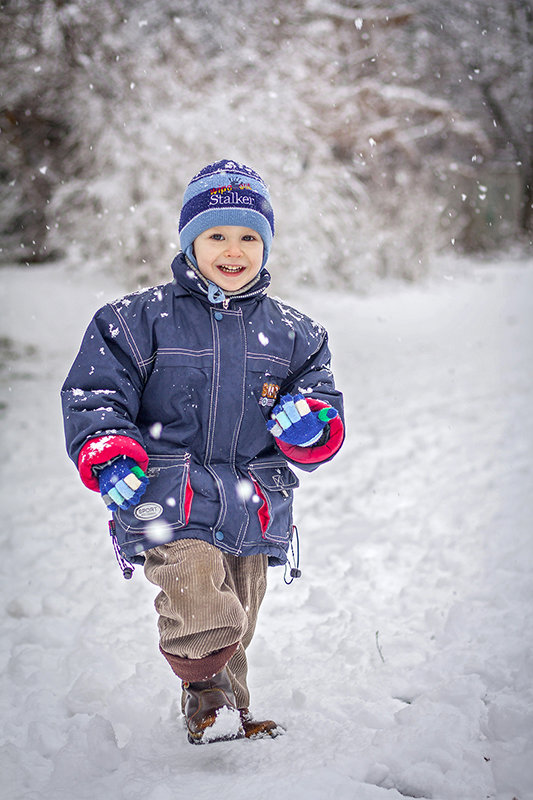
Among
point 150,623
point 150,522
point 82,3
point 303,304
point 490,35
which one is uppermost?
point 490,35

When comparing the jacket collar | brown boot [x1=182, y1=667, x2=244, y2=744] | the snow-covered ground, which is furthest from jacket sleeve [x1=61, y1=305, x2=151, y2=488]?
the snow-covered ground

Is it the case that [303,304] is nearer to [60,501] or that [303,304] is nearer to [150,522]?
[60,501]

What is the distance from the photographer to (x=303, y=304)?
1309cm

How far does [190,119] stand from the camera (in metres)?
9.19

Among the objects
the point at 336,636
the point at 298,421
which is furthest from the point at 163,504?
the point at 336,636

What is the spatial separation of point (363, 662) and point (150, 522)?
4.34 ft

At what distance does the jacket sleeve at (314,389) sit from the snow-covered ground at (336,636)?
955 mm

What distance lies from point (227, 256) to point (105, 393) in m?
0.63

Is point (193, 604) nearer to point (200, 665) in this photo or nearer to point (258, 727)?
point (200, 665)

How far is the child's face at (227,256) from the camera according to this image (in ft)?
7.57

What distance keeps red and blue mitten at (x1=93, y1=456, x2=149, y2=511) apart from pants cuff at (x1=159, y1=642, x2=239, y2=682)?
538mm

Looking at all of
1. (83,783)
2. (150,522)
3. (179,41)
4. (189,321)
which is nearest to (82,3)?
(179,41)

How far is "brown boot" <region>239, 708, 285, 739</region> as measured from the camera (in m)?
2.32

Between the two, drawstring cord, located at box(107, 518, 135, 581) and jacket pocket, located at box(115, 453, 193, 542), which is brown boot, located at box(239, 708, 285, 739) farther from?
jacket pocket, located at box(115, 453, 193, 542)
